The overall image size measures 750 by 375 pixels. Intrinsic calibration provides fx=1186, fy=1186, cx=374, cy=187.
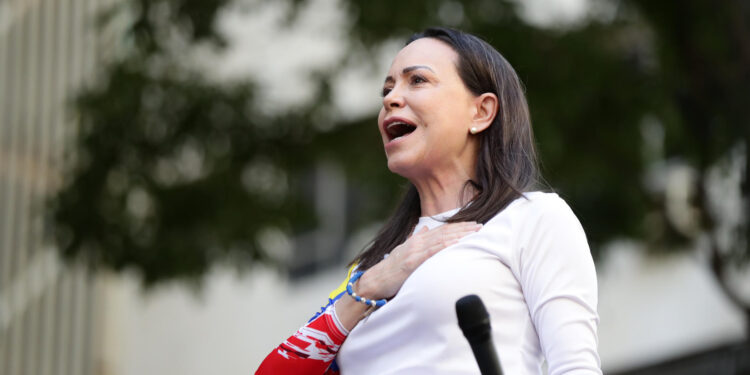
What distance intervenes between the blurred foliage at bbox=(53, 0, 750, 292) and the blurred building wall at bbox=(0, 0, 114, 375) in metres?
6.31

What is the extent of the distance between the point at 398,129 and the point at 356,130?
6288 mm

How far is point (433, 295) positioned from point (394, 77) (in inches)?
25.1

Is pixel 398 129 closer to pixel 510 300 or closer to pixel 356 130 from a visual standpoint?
pixel 510 300

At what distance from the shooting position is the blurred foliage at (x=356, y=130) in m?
8.25

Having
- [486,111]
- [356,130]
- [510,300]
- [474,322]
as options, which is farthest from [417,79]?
[356,130]

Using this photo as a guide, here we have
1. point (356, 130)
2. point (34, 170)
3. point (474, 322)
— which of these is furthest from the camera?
point (34, 170)

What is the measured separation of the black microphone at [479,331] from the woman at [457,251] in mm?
325

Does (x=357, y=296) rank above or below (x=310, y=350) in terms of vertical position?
above

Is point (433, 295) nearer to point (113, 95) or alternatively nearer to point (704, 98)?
point (704, 98)

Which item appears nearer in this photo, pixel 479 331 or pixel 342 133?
pixel 479 331

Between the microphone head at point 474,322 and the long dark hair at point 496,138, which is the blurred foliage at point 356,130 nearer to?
the long dark hair at point 496,138

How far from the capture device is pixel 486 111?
2816 mm

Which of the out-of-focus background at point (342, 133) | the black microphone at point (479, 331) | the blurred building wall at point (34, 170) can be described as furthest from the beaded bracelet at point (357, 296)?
the blurred building wall at point (34, 170)

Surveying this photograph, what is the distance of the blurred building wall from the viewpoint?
15531mm
